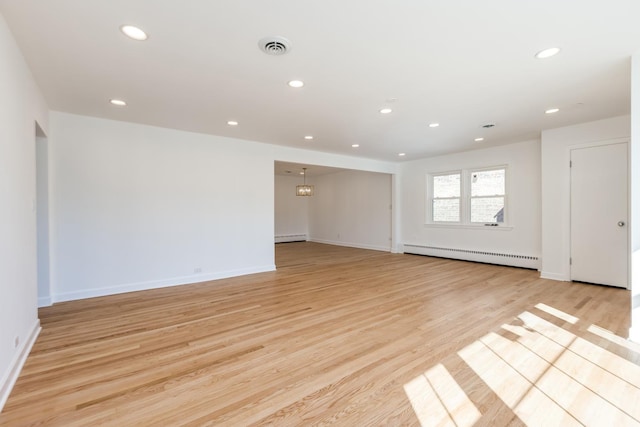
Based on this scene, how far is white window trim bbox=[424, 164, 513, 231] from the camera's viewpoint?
6023 mm

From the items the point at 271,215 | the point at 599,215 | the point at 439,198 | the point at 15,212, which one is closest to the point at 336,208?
the point at 439,198

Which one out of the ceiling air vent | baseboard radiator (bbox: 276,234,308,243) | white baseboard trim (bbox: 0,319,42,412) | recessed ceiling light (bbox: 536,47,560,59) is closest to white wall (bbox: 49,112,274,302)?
white baseboard trim (bbox: 0,319,42,412)

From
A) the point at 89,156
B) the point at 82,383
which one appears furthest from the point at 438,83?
the point at 89,156

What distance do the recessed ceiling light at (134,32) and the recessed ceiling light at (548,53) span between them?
10.5 feet

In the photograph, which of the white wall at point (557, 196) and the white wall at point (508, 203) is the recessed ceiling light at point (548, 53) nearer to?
the white wall at point (557, 196)

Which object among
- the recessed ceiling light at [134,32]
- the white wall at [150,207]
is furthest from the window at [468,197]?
the recessed ceiling light at [134,32]

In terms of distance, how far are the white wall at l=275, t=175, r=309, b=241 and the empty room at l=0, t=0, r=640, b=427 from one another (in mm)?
4498

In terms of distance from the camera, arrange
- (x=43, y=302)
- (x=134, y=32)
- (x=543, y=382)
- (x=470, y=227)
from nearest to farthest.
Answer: (x=543, y=382)
(x=134, y=32)
(x=43, y=302)
(x=470, y=227)

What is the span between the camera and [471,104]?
3617mm

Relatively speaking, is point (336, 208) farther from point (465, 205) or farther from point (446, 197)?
point (465, 205)

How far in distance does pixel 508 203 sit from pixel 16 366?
7410 millimetres

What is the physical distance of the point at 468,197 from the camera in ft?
21.9

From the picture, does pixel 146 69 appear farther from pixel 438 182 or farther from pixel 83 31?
pixel 438 182

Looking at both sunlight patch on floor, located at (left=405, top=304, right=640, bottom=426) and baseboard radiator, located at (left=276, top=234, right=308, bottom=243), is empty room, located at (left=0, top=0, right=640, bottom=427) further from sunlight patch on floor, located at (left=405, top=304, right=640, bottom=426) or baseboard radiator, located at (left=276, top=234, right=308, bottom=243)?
baseboard radiator, located at (left=276, top=234, right=308, bottom=243)
